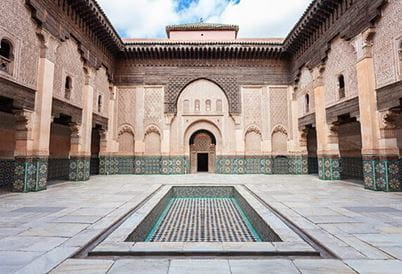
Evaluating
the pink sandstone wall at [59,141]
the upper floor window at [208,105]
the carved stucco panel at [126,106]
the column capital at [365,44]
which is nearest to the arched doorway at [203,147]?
the upper floor window at [208,105]

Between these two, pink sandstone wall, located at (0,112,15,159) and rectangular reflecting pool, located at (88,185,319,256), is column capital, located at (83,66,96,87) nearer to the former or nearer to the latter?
pink sandstone wall, located at (0,112,15,159)

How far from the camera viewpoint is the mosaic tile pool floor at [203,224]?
3.34m

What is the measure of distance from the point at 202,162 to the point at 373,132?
778 cm

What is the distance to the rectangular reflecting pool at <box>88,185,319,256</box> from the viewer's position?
2168mm

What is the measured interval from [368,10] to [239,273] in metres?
7.08

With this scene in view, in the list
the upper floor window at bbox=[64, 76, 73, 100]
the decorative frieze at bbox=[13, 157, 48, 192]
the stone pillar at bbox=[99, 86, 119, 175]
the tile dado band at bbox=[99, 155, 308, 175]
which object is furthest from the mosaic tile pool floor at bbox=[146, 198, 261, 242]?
the stone pillar at bbox=[99, 86, 119, 175]

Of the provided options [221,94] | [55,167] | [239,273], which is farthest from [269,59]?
[239,273]

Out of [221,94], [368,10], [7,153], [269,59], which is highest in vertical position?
[269,59]

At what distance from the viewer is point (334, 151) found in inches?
310

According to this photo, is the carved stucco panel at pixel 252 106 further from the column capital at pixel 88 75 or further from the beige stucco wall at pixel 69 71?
the beige stucco wall at pixel 69 71

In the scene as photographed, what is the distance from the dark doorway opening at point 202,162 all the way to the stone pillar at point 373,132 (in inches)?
289

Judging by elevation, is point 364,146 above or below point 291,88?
below

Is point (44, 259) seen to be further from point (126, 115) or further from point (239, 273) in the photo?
point (126, 115)

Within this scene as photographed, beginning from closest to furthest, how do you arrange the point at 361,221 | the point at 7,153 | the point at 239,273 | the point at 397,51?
1. the point at 239,273
2. the point at 361,221
3. the point at 397,51
4. the point at 7,153
